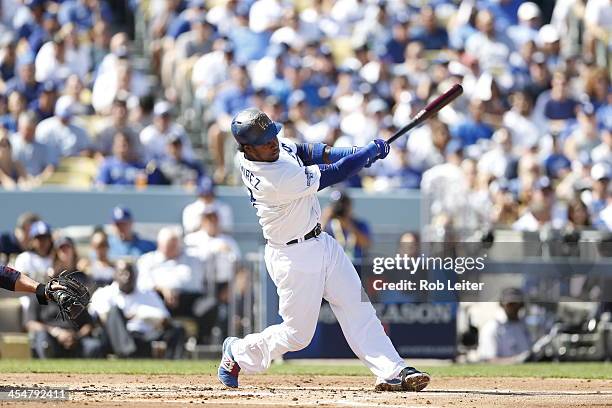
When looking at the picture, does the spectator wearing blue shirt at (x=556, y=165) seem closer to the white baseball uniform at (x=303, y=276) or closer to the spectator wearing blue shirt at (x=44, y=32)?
the spectator wearing blue shirt at (x=44, y=32)

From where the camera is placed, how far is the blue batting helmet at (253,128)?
327 inches

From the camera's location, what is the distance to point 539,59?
18.3 m

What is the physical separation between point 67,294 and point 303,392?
1.77 m

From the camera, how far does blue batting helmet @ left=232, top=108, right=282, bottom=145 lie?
8.30 meters

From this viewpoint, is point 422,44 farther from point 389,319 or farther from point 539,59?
point 389,319

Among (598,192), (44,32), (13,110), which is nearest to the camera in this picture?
(598,192)

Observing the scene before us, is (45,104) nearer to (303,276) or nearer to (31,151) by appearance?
(31,151)

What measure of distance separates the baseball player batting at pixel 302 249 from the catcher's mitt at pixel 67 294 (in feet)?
3.72

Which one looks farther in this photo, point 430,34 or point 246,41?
point 430,34

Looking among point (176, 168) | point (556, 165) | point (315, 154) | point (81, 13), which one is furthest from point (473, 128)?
point (315, 154)

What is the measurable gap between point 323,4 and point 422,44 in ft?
5.16

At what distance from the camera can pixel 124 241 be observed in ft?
45.9

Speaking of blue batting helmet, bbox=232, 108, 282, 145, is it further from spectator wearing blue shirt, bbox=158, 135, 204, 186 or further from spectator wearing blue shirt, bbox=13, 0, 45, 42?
spectator wearing blue shirt, bbox=13, 0, 45, 42

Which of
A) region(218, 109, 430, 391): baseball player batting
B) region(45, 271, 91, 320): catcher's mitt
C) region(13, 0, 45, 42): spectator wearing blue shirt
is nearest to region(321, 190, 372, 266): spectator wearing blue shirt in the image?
region(218, 109, 430, 391): baseball player batting
